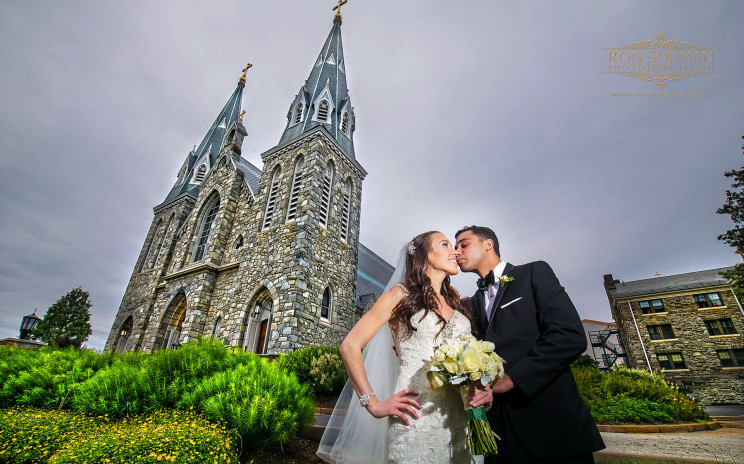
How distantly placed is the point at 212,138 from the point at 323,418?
25339 millimetres

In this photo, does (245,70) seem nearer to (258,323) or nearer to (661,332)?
(258,323)

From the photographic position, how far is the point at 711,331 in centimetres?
2425

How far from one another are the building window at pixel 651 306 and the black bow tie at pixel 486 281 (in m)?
33.6

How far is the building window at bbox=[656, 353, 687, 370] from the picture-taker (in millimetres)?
24219

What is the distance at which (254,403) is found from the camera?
3.41 metres

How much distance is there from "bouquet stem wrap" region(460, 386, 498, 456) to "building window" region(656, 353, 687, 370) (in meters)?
33.2

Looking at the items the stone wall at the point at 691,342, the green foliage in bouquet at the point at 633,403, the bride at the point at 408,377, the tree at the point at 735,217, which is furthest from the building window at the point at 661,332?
the bride at the point at 408,377

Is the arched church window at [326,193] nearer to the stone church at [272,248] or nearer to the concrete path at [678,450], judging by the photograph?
the stone church at [272,248]

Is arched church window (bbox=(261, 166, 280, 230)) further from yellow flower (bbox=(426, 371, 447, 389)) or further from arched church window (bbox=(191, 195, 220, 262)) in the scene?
yellow flower (bbox=(426, 371, 447, 389))

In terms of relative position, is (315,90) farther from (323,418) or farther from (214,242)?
(323,418)

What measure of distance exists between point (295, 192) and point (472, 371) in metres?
13.5

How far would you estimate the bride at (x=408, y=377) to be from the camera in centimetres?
210

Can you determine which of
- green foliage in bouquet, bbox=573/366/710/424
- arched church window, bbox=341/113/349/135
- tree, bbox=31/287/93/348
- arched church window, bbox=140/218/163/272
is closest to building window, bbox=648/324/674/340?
green foliage in bouquet, bbox=573/366/710/424

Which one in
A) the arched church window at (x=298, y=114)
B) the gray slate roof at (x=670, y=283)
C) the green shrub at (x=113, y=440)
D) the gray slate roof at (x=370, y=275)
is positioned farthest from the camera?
the gray slate roof at (x=670, y=283)
